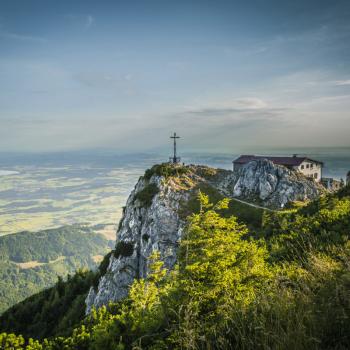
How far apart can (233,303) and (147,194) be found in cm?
4261

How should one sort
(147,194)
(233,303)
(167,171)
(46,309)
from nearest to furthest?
(233,303)
(147,194)
(167,171)
(46,309)

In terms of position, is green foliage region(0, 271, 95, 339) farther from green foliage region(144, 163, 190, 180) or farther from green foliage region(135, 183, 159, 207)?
green foliage region(144, 163, 190, 180)

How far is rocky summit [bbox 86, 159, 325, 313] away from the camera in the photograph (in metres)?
A: 42.4

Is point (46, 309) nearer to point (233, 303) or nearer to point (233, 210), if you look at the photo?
point (233, 210)

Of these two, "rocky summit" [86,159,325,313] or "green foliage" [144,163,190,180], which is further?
"green foliage" [144,163,190,180]

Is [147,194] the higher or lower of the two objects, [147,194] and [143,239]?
the higher

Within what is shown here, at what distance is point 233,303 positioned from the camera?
6719mm

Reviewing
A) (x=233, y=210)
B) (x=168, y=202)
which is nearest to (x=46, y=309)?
(x=168, y=202)

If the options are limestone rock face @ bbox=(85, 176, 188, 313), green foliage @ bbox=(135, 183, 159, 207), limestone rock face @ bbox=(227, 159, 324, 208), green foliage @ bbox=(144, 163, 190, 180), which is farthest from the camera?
green foliage @ bbox=(144, 163, 190, 180)

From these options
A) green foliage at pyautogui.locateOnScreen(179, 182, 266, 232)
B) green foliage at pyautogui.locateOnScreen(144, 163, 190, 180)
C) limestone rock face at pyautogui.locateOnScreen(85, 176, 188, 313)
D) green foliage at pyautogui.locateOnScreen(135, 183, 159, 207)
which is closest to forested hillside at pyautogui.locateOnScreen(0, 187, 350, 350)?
green foliage at pyautogui.locateOnScreen(179, 182, 266, 232)

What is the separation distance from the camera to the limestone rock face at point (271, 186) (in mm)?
44250

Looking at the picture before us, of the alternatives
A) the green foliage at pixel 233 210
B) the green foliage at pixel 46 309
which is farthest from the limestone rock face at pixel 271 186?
the green foliage at pixel 46 309

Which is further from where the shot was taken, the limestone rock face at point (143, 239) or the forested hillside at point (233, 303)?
the limestone rock face at point (143, 239)

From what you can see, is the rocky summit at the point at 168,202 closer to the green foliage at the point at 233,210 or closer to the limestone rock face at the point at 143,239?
the limestone rock face at the point at 143,239
